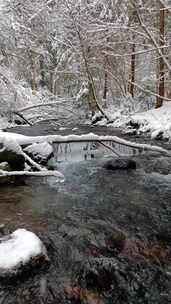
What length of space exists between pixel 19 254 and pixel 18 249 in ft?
0.33

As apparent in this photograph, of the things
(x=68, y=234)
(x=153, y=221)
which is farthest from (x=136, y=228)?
(x=68, y=234)

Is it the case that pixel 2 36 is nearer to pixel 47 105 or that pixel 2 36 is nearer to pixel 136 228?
pixel 47 105

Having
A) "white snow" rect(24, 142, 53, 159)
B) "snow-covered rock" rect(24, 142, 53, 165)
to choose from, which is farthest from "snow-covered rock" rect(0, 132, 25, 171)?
"white snow" rect(24, 142, 53, 159)

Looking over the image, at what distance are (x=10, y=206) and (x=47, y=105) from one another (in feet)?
6.99

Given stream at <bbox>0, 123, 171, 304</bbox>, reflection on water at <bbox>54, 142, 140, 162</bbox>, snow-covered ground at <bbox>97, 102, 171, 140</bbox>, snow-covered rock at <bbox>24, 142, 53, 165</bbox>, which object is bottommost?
stream at <bbox>0, 123, 171, 304</bbox>

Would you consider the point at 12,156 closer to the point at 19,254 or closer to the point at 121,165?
the point at 121,165

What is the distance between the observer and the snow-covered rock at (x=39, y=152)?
8797 mm

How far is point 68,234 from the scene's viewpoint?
4.95 meters

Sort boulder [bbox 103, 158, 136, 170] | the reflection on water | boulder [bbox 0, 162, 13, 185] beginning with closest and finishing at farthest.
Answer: boulder [bbox 0, 162, 13, 185], boulder [bbox 103, 158, 136, 170], the reflection on water

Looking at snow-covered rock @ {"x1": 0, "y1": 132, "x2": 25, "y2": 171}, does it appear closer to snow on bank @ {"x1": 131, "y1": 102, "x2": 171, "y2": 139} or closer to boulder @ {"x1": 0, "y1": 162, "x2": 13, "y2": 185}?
boulder @ {"x1": 0, "y1": 162, "x2": 13, "y2": 185}

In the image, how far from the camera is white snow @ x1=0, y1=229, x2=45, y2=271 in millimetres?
3695

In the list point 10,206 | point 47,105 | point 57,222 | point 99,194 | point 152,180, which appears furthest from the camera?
point 152,180

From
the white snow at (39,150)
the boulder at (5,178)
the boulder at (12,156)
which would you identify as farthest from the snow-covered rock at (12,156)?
the white snow at (39,150)

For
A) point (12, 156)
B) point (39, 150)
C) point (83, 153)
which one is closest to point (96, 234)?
point (12, 156)
